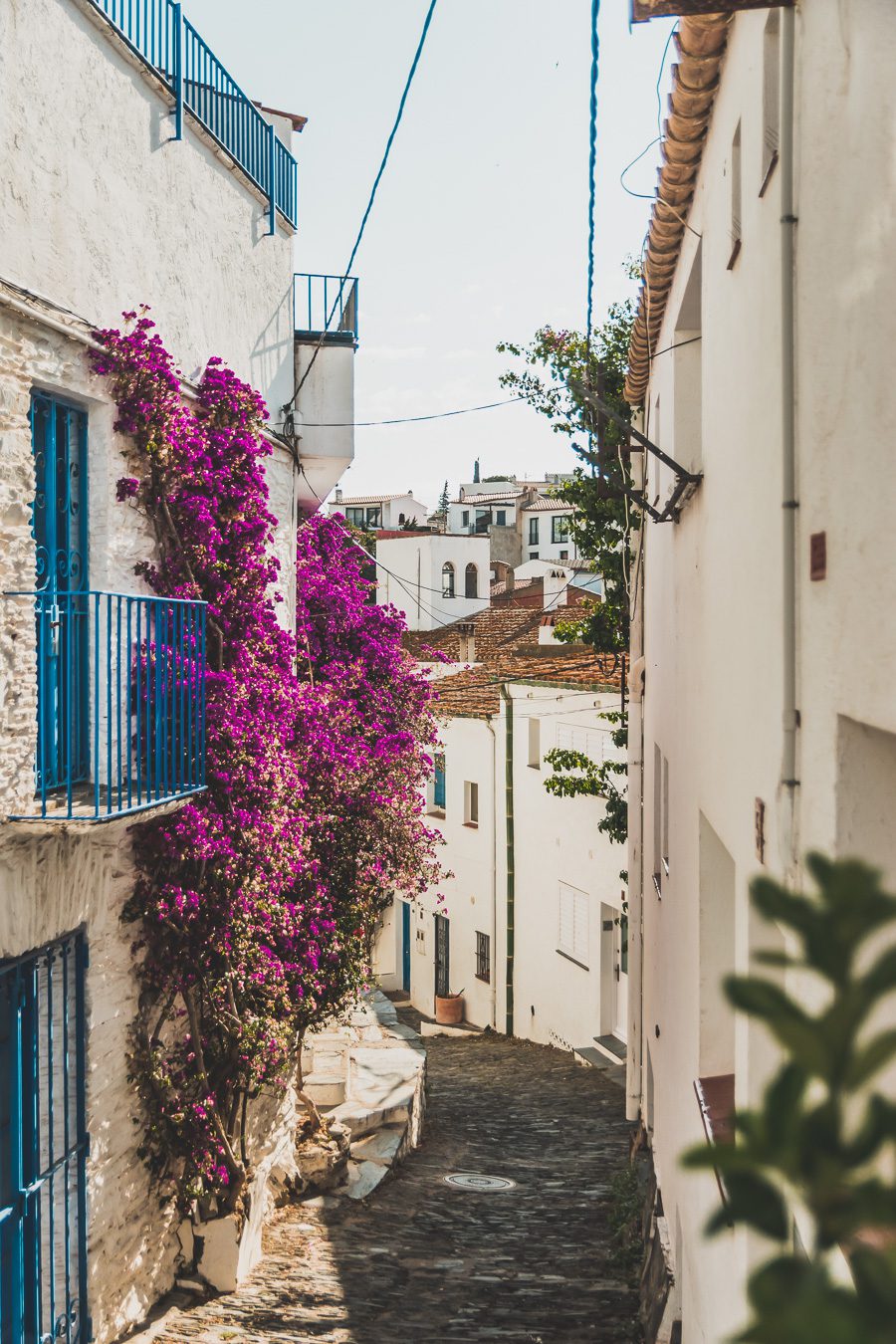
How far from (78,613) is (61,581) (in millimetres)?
453

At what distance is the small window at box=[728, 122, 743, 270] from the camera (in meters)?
4.95

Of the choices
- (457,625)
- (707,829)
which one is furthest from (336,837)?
(457,625)

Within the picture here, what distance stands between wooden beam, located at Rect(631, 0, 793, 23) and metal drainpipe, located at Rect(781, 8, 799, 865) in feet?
0.39

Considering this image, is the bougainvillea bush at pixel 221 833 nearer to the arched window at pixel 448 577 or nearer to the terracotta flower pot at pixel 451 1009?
the terracotta flower pot at pixel 451 1009

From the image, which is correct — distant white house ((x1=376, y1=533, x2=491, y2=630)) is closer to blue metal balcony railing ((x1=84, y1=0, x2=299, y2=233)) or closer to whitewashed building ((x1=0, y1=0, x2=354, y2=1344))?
blue metal balcony railing ((x1=84, y1=0, x2=299, y2=233))

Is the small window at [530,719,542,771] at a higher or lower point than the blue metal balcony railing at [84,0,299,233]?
lower

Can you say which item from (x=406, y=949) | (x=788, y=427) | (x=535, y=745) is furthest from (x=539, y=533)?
(x=788, y=427)

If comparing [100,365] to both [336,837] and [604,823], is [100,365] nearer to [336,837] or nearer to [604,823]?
[336,837]

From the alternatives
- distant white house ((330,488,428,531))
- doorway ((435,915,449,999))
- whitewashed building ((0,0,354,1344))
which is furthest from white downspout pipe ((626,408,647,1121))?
distant white house ((330,488,428,531))

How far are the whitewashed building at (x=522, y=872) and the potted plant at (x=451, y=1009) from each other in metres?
0.15

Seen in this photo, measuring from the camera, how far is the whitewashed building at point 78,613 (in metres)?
6.25

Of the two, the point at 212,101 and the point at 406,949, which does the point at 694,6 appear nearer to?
the point at 212,101

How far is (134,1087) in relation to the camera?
772 cm

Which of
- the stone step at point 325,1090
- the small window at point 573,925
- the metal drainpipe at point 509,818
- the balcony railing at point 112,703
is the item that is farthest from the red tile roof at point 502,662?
the balcony railing at point 112,703
